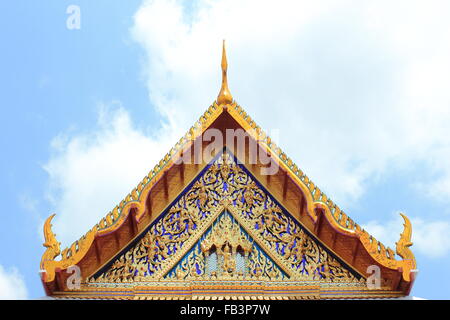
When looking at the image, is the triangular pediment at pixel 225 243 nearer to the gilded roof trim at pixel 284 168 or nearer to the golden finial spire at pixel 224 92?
the gilded roof trim at pixel 284 168

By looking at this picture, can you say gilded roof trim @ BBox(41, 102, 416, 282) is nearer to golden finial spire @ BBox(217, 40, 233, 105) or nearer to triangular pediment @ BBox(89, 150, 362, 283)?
golden finial spire @ BBox(217, 40, 233, 105)

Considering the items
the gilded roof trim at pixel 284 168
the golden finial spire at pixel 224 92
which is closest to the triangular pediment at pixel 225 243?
the gilded roof trim at pixel 284 168

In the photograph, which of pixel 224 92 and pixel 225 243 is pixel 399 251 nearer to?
pixel 225 243

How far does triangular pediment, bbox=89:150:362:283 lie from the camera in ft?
28.9

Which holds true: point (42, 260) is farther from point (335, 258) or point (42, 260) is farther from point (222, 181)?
point (335, 258)

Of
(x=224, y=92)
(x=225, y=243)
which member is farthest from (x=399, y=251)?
(x=224, y=92)

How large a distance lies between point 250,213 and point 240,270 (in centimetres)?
84

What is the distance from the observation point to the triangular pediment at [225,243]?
347 inches

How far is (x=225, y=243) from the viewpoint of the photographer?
9.04m

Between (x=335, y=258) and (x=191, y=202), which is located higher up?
(x=191, y=202)

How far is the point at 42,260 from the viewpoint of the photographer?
27.7 ft

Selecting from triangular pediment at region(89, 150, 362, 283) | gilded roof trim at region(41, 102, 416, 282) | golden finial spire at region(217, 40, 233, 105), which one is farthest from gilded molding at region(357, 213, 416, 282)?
golden finial spire at region(217, 40, 233, 105)
